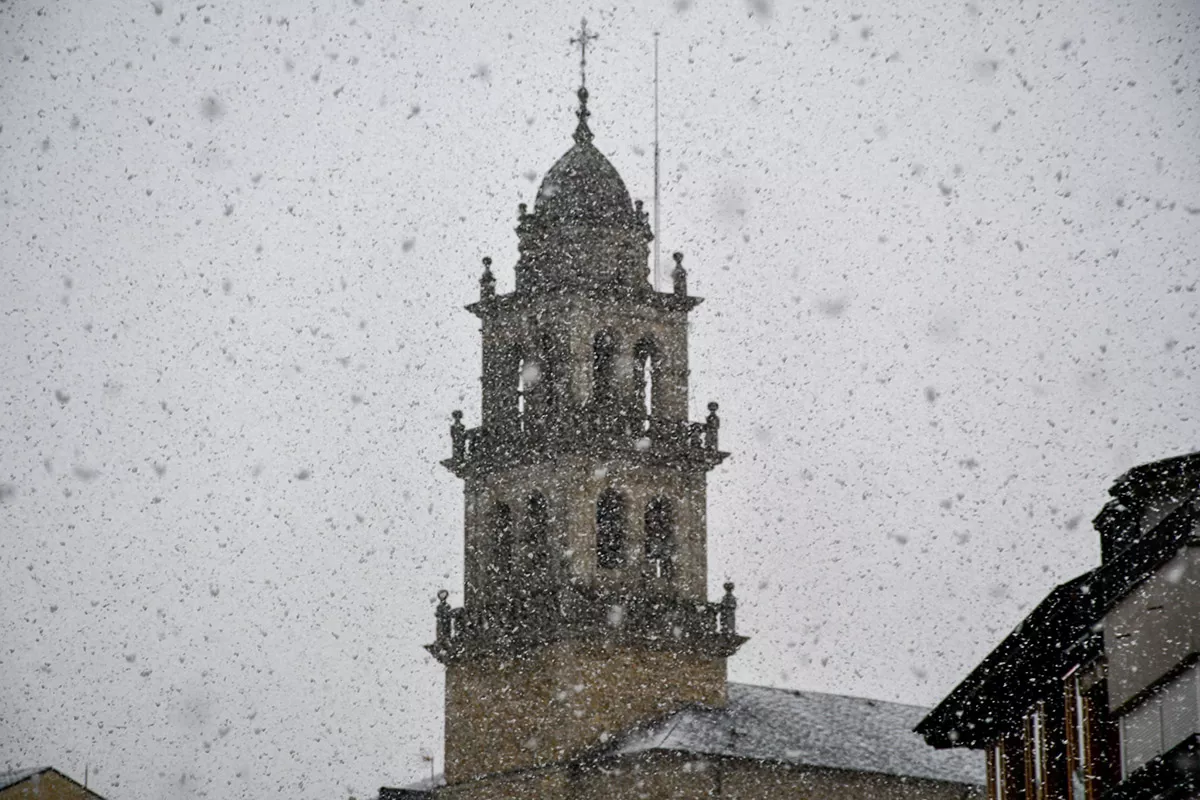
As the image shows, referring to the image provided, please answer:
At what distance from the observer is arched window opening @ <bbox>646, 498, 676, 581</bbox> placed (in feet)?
200

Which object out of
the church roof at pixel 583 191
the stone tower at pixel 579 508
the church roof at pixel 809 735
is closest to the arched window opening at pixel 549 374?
the stone tower at pixel 579 508

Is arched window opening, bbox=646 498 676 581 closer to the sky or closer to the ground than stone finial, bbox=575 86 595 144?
closer to the ground

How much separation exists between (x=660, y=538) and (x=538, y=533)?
281 cm

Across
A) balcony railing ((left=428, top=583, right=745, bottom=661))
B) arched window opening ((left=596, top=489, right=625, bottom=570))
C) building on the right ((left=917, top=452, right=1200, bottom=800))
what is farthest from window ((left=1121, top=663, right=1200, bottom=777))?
arched window opening ((left=596, top=489, right=625, bottom=570))

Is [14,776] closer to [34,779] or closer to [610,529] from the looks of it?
[34,779]

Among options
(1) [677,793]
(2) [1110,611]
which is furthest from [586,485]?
(2) [1110,611]

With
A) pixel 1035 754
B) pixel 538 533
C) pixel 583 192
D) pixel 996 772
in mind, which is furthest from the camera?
pixel 583 192

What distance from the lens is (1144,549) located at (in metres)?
22.0

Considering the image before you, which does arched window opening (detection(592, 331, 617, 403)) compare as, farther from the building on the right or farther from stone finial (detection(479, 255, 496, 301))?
the building on the right

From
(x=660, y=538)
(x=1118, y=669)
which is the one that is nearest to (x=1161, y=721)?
(x=1118, y=669)

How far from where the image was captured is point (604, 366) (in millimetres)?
61344

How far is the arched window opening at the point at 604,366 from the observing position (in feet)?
201

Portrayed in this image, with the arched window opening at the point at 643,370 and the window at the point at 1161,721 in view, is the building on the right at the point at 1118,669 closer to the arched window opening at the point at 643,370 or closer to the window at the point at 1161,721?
the window at the point at 1161,721

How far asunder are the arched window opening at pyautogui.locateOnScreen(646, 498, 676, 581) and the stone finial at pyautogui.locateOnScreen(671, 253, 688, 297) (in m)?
5.00
